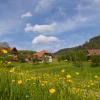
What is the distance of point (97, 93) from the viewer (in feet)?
21.6

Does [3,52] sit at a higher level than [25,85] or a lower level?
higher

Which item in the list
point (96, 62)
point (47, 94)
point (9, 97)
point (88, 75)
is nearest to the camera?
point (9, 97)

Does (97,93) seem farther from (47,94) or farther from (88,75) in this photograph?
(47,94)

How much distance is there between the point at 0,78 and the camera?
5641mm

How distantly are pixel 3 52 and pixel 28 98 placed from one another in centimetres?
92

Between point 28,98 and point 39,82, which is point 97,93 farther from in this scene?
point 28,98

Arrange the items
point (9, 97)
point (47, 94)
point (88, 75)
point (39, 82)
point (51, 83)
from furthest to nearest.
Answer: point (88, 75) < point (51, 83) < point (39, 82) < point (47, 94) < point (9, 97)

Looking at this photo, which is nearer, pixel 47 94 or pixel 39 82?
pixel 47 94

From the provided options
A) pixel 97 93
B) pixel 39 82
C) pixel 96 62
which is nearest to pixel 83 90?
pixel 97 93

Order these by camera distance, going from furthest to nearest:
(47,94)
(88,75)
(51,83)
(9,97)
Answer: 1. (88,75)
2. (51,83)
3. (47,94)
4. (9,97)

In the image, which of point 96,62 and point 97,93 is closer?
point 97,93

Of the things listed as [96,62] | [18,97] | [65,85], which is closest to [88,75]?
[65,85]

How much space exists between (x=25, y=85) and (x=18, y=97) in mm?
586

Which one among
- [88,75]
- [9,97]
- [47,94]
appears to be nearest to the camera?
[9,97]
